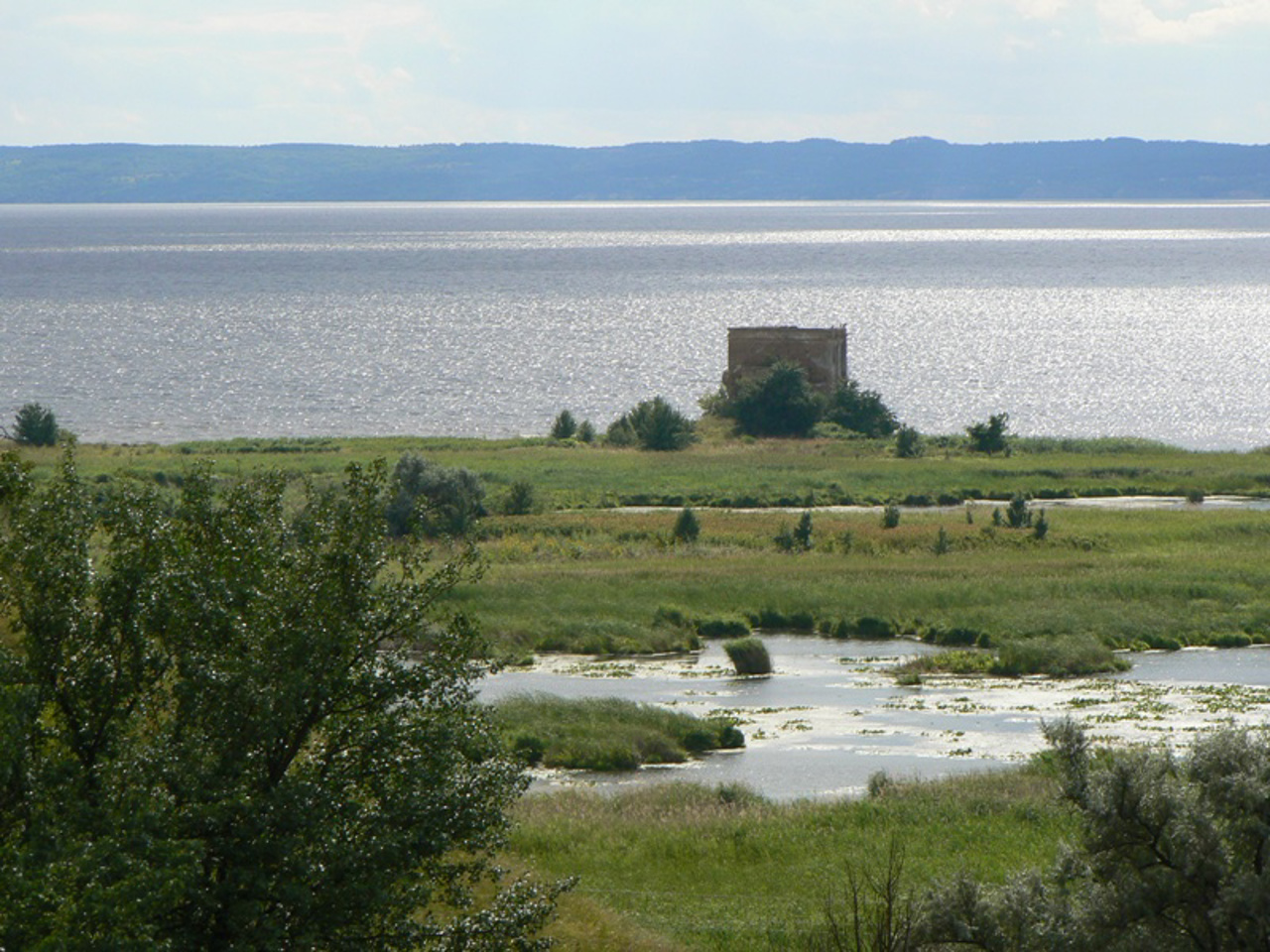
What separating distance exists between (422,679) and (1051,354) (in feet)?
490

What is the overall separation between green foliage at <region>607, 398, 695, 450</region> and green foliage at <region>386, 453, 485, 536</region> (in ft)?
64.7

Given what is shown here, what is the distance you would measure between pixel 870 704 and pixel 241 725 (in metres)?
25.4

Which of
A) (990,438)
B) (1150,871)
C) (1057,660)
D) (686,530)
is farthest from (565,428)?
(1150,871)

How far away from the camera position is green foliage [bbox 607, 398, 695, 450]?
79.0m

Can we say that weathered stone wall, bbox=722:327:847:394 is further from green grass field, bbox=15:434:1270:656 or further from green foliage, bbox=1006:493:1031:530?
green foliage, bbox=1006:493:1031:530

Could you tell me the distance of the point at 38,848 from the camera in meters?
11.0

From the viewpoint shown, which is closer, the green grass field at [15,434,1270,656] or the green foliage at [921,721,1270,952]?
Result: the green foliage at [921,721,1270,952]

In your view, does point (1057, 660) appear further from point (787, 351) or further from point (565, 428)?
point (565, 428)

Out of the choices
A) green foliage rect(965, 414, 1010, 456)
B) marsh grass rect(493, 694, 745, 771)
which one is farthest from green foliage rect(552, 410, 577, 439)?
marsh grass rect(493, 694, 745, 771)

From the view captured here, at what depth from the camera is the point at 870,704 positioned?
121 ft

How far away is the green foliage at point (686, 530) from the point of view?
179 feet

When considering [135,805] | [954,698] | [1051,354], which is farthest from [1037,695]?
[1051,354]

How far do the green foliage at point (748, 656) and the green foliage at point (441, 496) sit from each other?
15634 millimetres

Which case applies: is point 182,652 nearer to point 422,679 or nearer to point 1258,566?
point 422,679
